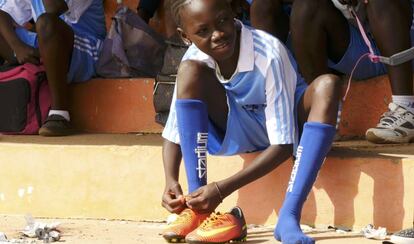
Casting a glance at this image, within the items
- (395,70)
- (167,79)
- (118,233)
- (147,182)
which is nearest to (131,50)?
(167,79)

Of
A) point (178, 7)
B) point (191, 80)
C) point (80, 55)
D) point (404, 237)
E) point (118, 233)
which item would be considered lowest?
point (118, 233)

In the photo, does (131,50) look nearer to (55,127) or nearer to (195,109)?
(55,127)

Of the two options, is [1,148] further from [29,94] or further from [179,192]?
[179,192]

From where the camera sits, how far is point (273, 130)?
359 cm

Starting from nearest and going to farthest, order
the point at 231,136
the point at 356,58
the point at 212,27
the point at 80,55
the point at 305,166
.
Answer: the point at 305,166, the point at 212,27, the point at 231,136, the point at 356,58, the point at 80,55

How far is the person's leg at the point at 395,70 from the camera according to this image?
408 cm

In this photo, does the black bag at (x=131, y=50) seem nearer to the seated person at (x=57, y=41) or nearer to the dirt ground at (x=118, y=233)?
the seated person at (x=57, y=41)

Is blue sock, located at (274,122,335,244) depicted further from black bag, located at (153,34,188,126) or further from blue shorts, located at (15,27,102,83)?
blue shorts, located at (15,27,102,83)

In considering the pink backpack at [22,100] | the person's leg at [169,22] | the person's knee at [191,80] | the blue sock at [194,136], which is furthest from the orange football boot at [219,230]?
the pink backpack at [22,100]

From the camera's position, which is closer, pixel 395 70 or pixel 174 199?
pixel 174 199

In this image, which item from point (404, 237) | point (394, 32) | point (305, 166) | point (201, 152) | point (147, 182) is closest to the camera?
point (404, 237)

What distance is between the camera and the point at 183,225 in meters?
3.60

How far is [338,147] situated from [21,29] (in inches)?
78.9

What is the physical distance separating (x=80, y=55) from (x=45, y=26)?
0.94ft
